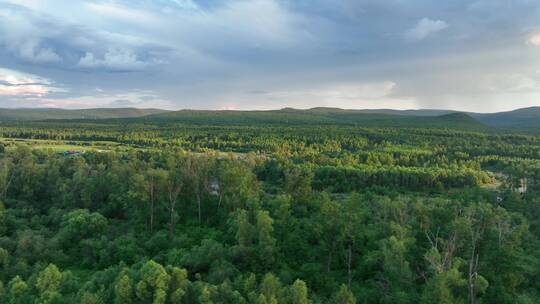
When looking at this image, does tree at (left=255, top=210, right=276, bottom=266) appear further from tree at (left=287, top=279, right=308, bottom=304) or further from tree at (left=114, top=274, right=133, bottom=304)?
tree at (left=114, top=274, right=133, bottom=304)

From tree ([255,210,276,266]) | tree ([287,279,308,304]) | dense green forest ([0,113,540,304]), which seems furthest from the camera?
tree ([255,210,276,266])

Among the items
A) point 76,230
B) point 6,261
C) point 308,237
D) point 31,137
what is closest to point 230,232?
point 308,237

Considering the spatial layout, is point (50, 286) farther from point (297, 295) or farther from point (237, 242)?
point (237, 242)

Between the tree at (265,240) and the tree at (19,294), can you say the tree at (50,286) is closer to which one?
the tree at (19,294)

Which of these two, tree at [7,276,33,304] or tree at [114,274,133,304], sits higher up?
tree at [114,274,133,304]

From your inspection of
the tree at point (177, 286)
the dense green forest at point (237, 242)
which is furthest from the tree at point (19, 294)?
the tree at point (177, 286)

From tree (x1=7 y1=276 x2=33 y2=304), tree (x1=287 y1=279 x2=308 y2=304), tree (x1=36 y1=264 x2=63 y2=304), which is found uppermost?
tree (x1=287 y1=279 x2=308 y2=304)

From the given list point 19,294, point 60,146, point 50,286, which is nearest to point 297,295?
point 50,286

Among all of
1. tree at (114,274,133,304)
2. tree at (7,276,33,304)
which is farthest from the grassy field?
tree at (114,274,133,304)

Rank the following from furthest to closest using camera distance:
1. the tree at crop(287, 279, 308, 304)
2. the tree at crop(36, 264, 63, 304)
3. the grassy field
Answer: the grassy field, the tree at crop(36, 264, 63, 304), the tree at crop(287, 279, 308, 304)

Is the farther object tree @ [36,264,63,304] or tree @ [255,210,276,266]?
tree @ [255,210,276,266]

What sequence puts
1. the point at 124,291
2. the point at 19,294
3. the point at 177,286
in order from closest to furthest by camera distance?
the point at 124,291 < the point at 177,286 < the point at 19,294
